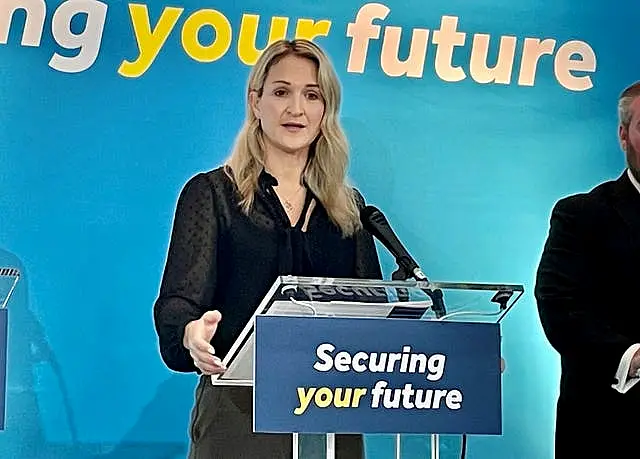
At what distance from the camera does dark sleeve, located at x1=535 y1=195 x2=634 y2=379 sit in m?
4.47

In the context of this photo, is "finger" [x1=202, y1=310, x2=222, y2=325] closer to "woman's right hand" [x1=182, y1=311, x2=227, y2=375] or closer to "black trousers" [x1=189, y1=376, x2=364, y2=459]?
"woman's right hand" [x1=182, y1=311, x2=227, y2=375]

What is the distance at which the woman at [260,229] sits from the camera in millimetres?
4285

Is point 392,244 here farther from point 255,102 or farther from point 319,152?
point 255,102

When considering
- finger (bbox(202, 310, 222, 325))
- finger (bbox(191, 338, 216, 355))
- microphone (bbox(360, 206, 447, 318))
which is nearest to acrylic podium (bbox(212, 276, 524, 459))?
microphone (bbox(360, 206, 447, 318))

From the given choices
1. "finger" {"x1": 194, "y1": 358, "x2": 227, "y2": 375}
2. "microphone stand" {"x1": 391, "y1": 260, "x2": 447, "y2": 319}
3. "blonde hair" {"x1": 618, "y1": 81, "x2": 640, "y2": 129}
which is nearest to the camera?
"microphone stand" {"x1": 391, "y1": 260, "x2": 447, "y2": 319}

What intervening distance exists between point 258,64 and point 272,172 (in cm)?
41

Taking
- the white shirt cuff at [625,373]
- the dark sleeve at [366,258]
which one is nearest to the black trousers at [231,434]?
the dark sleeve at [366,258]

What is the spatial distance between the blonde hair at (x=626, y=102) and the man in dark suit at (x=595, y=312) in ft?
0.60

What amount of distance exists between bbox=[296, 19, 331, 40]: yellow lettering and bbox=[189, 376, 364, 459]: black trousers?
1.33 meters

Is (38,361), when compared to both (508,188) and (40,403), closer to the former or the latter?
(40,403)

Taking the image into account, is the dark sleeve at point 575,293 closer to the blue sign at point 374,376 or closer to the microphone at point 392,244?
the microphone at point 392,244

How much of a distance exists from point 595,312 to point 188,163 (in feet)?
5.23

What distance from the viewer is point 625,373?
4.36 metres

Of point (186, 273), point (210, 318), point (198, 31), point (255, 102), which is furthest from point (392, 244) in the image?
point (198, 31)
